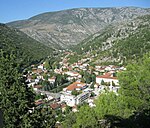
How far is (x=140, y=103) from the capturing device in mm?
18359

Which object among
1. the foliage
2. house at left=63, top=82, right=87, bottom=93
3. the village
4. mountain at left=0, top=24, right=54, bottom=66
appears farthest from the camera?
mountain at left=0, top=24, right=54, bottom=66

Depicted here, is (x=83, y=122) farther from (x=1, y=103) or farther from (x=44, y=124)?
(x=1, y=103)

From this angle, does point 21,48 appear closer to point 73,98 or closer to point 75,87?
point 75,87

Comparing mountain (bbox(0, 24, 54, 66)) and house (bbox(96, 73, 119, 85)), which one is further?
mountain (bbox(0, 24, 54, 66))

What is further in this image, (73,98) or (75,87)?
(75,87)

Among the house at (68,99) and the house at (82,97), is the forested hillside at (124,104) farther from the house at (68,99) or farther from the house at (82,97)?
the house at (82,97)

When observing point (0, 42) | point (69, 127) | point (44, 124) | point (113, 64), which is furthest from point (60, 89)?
point (44, 124)

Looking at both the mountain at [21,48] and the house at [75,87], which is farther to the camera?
the mountain at [21,48]

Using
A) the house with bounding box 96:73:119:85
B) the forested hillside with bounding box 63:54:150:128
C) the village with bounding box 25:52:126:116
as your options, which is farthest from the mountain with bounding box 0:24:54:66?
the forested hillside with bounding box 63:54:150:128

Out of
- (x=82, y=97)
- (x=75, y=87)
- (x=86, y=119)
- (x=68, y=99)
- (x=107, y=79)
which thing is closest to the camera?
(x=86, y=119)

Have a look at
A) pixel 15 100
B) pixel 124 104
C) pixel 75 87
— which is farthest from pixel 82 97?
pixel 15 100

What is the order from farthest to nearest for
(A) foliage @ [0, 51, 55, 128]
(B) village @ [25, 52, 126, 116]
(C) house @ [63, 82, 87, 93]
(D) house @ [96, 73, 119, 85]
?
(D) house @ [96, 73, 119, 85] → (C) house @ [63, 82, 87, 93] → (B) village @ [25, 52, 126, 116] → (A) foliage @ [0, 51, 55, 128]

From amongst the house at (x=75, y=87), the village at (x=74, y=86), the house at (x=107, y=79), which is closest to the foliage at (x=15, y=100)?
the village at (x=74, y=86)

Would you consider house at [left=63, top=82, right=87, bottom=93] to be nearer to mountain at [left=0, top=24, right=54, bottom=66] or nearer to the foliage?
mountain at [left=0, top=24, right=54, bottom=66]
